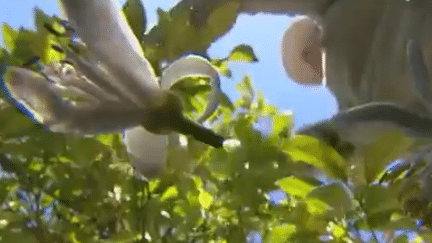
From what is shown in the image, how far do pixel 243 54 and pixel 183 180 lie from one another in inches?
8.0

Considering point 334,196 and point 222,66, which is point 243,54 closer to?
point 222,66

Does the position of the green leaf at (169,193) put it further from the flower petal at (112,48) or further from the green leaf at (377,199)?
the green leaf at (377,199)

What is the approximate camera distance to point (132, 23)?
2.86 ft

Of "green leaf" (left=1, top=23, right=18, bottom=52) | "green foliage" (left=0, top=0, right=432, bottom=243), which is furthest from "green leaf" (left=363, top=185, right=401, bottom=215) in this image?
"green leaf" (left=1, top=23, right=18, bottom=52)

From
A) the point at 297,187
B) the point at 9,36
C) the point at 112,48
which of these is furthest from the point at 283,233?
the point at 9,36

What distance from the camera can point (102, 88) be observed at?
750mm

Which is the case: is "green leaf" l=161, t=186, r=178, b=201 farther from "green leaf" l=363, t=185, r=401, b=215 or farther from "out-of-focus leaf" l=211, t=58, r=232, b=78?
"green leaf" l=363, t=185, r=401, b=215

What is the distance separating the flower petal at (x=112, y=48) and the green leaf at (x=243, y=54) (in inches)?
8.4

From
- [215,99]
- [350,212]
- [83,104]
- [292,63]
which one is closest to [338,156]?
[350,212]

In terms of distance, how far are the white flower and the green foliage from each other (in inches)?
2.8

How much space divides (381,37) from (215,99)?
1.52ft

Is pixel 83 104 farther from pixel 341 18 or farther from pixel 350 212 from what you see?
pixel 341 18

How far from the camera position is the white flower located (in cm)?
73

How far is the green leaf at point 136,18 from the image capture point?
87 cm
